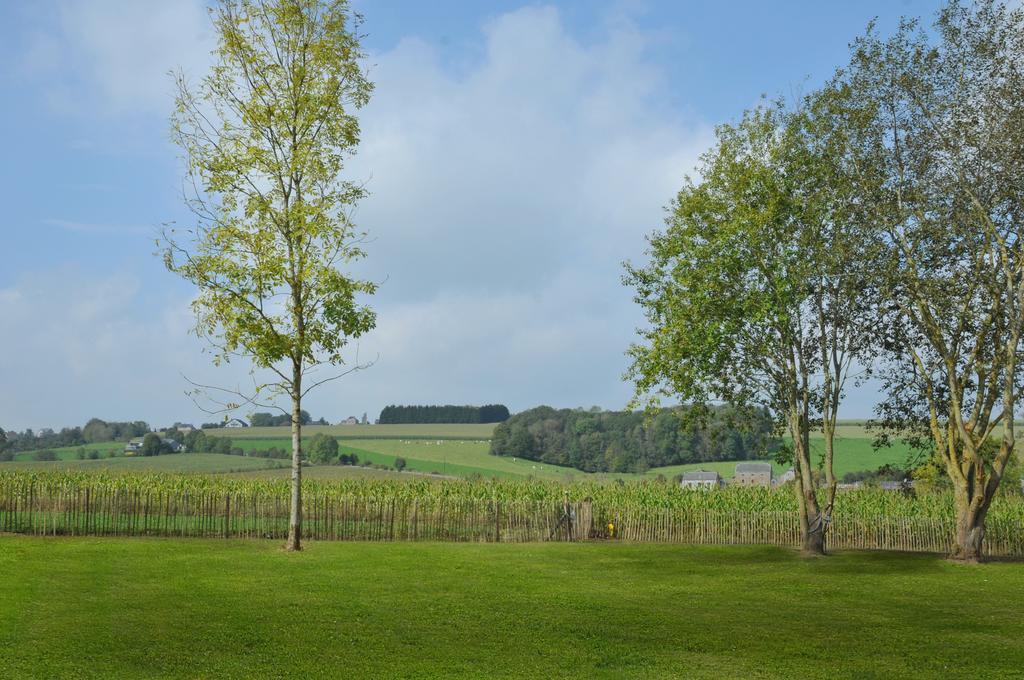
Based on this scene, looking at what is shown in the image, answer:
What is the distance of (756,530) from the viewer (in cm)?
3484

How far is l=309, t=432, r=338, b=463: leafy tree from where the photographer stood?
282 ft

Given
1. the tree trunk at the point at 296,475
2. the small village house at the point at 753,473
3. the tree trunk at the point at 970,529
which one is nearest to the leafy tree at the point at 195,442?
the small village house at the point at 753,473

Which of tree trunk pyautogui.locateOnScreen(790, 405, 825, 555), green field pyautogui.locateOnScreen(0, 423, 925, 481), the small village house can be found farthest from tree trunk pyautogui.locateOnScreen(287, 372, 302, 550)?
the small village house

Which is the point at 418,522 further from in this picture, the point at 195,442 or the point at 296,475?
the point at 195,442

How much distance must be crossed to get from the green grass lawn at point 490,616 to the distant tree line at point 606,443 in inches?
1763

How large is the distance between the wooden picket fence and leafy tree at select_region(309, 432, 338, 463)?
51.5m

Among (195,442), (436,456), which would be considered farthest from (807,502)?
(195,442)

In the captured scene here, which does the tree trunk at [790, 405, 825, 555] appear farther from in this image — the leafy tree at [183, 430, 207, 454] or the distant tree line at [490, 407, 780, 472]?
the leafy tree at [183, 430, 207, 454]

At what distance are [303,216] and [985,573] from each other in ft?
67.2

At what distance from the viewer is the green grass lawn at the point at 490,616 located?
41.7ft

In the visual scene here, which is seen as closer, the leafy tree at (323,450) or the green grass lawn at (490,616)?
the green grass lawn at (490,616)

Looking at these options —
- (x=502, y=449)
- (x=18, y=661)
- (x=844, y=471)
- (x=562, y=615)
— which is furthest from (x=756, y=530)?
(x=502, y=449)

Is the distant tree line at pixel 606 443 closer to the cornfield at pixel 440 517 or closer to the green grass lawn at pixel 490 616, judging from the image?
the cornfield at pixel 440 517

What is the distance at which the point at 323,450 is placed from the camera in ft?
286
